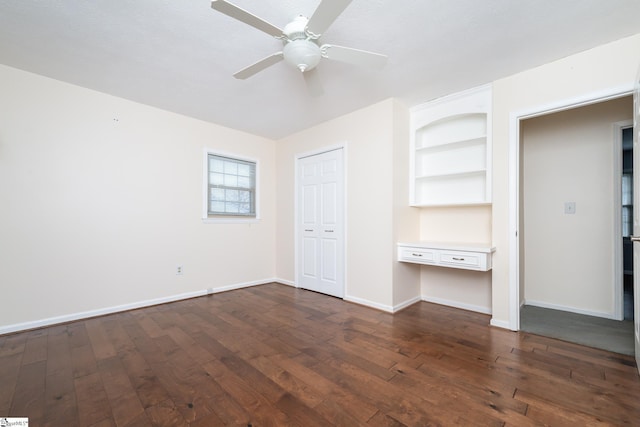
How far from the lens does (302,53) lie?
189cm

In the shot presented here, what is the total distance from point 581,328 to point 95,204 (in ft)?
17.2

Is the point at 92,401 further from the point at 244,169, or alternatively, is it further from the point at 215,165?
the point at 244,169

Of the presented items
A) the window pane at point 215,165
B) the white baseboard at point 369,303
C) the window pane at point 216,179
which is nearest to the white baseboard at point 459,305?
the white baseboard at point 369,303

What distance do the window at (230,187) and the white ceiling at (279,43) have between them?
1181 millimetres

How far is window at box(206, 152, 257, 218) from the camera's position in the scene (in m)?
4.08

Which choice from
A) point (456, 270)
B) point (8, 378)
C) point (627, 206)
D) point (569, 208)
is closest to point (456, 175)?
point (456, 270)

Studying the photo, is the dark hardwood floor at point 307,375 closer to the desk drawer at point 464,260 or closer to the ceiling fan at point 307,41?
the desk drawer at point 464,260

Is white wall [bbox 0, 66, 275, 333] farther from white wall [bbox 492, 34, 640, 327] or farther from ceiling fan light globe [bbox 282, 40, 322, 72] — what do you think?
white wall [bbox 492, 34, 640, 327]

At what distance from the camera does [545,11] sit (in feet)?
6.13

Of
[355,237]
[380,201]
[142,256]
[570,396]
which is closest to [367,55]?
[380,201]

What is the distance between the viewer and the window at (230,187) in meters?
4.08

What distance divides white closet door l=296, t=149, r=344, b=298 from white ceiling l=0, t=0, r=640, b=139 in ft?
3.60

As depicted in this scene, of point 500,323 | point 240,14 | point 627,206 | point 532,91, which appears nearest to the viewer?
point 240,14

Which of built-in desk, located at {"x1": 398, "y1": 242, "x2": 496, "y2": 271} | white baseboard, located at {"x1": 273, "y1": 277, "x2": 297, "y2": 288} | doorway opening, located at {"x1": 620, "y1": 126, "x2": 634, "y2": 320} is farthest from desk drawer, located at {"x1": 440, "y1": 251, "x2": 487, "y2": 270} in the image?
white baseboard, located at {"x1": 273, "y1": 277, "x2": 297, "y2": 288}
